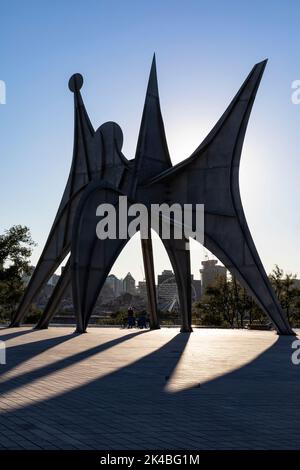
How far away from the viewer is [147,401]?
802 cm

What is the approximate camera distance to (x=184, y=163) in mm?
25266

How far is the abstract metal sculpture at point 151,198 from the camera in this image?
2330cm

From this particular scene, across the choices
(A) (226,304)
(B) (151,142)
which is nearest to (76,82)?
(B) (151,142)

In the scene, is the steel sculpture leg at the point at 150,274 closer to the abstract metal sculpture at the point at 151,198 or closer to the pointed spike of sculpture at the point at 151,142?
the abstract metal sculpture at the point at 151,198

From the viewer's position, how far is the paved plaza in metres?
5.78

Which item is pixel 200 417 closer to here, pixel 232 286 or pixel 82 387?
pixel 82 387

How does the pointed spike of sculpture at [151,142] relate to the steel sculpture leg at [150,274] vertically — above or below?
above

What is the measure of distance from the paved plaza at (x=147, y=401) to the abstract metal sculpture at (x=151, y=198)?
860cm

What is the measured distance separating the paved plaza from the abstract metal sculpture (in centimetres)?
860

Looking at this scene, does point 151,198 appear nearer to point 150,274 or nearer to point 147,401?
point 150,274

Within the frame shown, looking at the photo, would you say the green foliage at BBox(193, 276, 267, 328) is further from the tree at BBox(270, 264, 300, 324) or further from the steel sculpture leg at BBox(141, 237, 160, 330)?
the steel sculpture leg at BBox(141, 237, 160, 330)

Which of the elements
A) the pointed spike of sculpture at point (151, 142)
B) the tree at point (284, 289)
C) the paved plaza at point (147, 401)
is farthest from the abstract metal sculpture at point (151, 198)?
the tree at point (284, 289)
